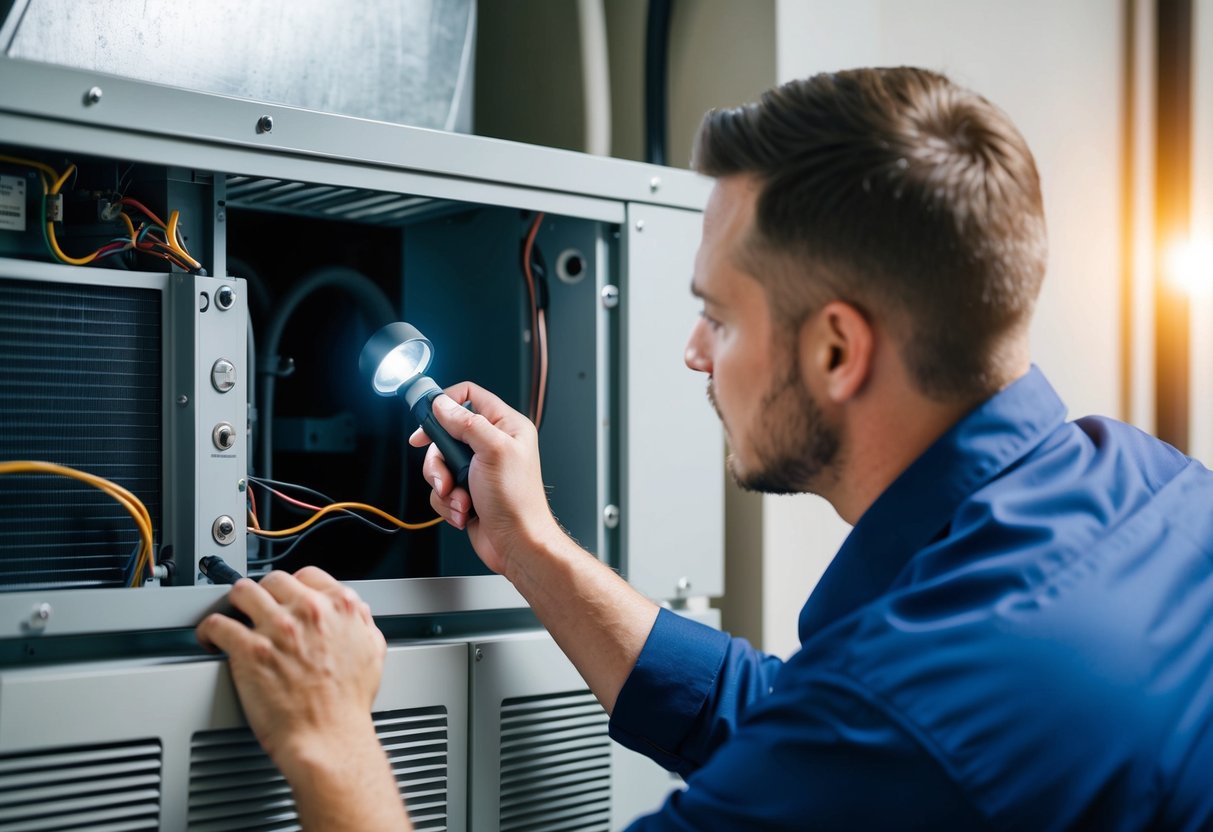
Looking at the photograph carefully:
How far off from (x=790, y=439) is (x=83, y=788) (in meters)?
0.62

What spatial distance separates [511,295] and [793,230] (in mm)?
434

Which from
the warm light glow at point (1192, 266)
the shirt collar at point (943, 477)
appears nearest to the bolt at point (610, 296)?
the shirt collar at point (943, 477)

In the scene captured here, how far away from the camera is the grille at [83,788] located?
2.70 ft

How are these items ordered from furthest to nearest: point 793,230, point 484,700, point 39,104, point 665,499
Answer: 1. point 665,499
2. point 484,700
3. point 793,230
4. point 39,104

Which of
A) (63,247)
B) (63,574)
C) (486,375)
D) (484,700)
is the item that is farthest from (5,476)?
(486,375)

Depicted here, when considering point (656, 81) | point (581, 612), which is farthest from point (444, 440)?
point (656, 81)

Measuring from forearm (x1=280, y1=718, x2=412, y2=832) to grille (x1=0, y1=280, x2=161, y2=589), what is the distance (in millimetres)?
247

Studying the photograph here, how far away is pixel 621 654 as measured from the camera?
43.8 inches

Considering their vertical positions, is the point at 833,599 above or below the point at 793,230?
below

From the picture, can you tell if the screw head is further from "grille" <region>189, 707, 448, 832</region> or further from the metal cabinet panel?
the metal cabinet panel

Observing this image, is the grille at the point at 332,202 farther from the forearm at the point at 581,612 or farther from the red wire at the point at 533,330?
the forearm at the point at 581,612

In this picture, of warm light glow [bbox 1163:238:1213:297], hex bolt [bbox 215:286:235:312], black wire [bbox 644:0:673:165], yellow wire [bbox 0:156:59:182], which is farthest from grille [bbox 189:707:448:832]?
warm light glow [bbox 1163:238:1213:297]

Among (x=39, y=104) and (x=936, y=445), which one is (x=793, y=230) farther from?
(x=39, y=104)

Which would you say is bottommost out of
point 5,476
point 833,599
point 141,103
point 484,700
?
point 484,700
